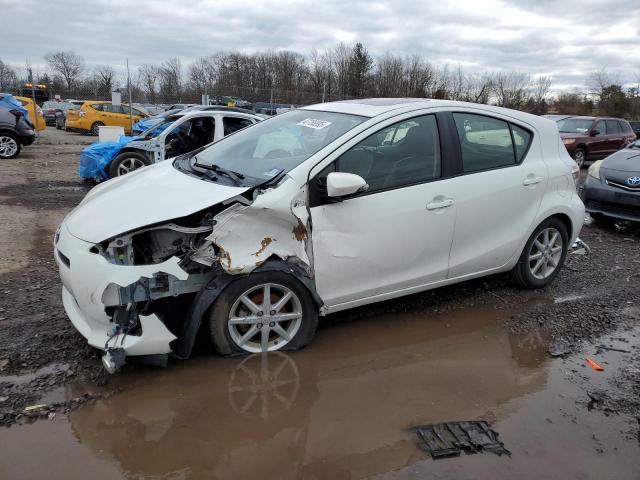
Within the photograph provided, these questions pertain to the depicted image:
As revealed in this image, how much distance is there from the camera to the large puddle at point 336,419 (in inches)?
106

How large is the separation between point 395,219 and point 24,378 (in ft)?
8.88

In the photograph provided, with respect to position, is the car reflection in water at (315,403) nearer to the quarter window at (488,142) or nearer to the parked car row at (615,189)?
the quarter window at (488,142)

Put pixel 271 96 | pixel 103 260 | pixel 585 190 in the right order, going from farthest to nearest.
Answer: pixel 271 96 < pixel 585 190 < pixel 103 260

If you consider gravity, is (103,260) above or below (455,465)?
above

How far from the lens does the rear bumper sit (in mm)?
7590

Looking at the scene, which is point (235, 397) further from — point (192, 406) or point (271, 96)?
point (271, 96)

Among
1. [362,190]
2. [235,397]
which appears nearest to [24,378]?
[235,397]

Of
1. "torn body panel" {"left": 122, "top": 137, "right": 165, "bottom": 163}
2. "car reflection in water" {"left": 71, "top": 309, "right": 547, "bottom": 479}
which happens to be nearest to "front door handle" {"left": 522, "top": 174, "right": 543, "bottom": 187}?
"car reflection in water" {"left": 71, "top": 309, "right": 547, "bottom": 479}

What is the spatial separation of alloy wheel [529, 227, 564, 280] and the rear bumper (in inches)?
128

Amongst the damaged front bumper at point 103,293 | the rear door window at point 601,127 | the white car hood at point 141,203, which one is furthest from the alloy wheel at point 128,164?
the rear door window at point 601,127

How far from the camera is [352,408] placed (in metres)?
3.21


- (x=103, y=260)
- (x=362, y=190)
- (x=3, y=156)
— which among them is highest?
(x=362, y=190)

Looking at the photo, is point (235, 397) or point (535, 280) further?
point (535, 280)

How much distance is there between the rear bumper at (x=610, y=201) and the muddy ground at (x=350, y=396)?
10.2ft
